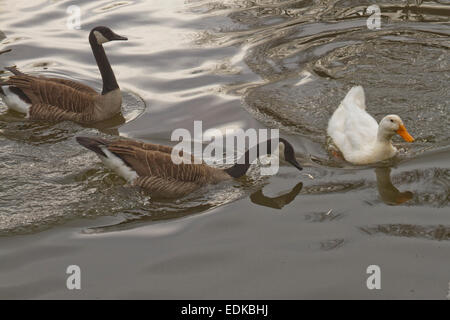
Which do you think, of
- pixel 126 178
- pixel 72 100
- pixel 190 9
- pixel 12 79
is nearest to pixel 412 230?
pixel 126 178

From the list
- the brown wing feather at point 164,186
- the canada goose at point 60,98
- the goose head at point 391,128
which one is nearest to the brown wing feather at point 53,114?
the canada goose at point 60,98

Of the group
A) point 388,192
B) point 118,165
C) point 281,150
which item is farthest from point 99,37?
point 388,192

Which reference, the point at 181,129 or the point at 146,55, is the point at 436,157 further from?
the point at 146,55

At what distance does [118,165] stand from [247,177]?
64.2 inches

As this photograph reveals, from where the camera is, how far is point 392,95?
10617 millimetres

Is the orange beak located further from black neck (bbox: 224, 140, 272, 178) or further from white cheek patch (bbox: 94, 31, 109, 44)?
white cheek patch (bbox: 94, 31, 109, 44)

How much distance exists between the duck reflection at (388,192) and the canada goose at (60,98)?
13.8 feet

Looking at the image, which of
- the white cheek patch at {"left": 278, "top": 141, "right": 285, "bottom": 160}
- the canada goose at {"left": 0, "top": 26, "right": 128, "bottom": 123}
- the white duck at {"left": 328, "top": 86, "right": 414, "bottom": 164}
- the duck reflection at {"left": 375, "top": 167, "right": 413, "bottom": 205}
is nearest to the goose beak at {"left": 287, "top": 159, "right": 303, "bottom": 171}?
the white cheek patch at {"left": 278, "top": 141, "right": 285, "bottom": 160}

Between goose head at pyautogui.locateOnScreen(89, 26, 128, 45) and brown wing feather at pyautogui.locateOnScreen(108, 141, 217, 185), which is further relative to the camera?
goose head at pyautogui.locateOnScreen(89, 26, 128, 45)

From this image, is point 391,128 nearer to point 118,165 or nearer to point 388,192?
point 388,192

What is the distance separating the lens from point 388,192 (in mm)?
8312

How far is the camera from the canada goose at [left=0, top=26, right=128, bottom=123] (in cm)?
1040

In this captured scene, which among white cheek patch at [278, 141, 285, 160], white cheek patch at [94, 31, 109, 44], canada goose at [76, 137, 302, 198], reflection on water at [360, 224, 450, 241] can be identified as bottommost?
reflection on water at [360, 224, 450, 241]

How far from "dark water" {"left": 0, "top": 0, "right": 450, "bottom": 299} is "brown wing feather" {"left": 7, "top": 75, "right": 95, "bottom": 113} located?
0.32 meters
